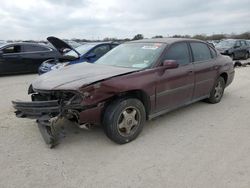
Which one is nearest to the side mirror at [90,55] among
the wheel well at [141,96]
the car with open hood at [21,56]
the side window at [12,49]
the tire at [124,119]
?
the car with open hood at [21,56]

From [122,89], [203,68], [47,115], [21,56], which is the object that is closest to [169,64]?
[122,89]

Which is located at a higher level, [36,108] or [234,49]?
[234,49]

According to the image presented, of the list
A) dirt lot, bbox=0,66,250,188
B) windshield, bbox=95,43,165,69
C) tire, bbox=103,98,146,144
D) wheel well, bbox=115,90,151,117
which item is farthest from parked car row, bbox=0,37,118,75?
tire, bbox=103,98,146,144

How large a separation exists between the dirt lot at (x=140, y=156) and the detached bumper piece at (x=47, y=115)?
0.17m

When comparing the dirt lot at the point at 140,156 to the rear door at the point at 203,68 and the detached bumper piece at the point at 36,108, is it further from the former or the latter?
the rear door at the point at 203,68

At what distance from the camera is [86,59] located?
818cm

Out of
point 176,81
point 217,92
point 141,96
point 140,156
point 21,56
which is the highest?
point 21,56

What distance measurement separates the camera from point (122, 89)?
12.6 ft

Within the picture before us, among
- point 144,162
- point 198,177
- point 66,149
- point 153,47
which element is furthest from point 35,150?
point 153,47

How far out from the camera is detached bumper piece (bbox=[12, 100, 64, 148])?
3674 mm

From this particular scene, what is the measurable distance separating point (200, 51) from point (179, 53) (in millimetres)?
891

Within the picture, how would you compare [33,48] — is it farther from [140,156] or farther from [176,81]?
[140,156]

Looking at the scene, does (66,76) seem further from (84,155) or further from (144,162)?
(144,162)

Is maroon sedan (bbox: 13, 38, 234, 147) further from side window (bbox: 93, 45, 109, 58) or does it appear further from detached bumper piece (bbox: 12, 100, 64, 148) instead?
side window (bbox: 93, 45, 109, 58)
